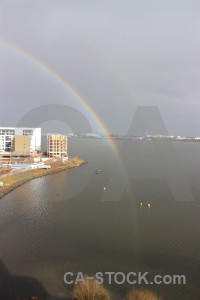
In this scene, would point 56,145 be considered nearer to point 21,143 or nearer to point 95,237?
point 21,143

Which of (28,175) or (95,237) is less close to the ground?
(28,175)

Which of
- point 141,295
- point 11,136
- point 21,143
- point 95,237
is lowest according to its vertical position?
point 141,295

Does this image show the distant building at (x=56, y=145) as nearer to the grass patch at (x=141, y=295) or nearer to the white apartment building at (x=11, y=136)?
the white apartment building at (x=11, y=136)

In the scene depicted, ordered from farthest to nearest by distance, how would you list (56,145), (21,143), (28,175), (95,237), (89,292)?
(56,145) → (21,143) → (28,175) → (95,237) → (89,292)

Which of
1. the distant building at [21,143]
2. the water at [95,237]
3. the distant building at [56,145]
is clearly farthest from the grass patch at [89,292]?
the distant building at [56,145]

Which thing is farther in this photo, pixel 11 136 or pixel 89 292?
pixel 11 136

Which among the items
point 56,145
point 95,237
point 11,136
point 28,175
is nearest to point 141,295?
point 95,237
